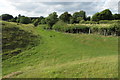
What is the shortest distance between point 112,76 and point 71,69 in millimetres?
3155

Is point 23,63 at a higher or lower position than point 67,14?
lower

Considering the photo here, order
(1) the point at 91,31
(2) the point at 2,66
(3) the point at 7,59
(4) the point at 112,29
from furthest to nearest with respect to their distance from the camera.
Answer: (1) the point at 91,31
(4) the point at 112,29
(3) the point at 7,59
(2) the point at 2,66

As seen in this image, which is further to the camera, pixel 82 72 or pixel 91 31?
pixel 91 31

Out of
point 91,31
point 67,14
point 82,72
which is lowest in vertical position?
point 82,72

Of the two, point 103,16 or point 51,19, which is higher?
point 103,16

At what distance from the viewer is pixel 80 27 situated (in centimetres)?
3117

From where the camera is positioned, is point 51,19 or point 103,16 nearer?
point 51,19

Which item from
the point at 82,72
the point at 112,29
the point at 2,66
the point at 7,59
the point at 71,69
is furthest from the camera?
the point at 112,29

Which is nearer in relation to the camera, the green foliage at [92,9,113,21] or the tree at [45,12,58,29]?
the tree at [45,12,58,29]

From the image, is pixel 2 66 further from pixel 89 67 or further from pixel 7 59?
pixel 89 67

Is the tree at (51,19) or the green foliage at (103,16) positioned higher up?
the green foliage at (103,16)

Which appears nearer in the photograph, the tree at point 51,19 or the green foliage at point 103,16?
the tree at point 51,19

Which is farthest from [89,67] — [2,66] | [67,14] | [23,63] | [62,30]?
[67,14]

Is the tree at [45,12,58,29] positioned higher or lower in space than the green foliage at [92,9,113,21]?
lower
